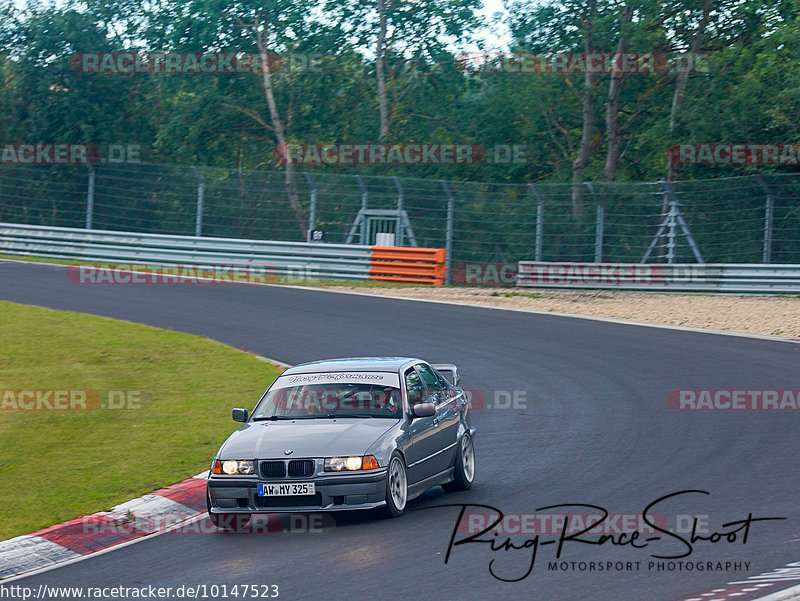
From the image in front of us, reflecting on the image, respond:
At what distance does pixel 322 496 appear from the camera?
8203mm

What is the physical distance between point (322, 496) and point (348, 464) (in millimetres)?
318

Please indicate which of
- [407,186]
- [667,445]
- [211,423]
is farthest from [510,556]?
[407,186]

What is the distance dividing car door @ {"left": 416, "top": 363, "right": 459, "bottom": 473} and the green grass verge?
8.06 ft

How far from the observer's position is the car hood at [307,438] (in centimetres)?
835


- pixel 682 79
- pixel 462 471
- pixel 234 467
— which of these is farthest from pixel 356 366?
pixel 682 79

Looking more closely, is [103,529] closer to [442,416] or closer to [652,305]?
[442,416]

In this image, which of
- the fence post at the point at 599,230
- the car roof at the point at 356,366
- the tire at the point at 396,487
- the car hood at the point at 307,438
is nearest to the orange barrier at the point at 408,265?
the fence post at the point at 599,230

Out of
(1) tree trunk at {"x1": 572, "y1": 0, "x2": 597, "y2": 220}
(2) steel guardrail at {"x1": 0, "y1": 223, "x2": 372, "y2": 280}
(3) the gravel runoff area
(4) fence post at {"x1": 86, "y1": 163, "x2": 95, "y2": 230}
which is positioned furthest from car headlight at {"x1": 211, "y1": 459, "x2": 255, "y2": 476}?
(1) tree trunk at {"x1": 572, "y1": 0, "x2": 597, "y2": 220}

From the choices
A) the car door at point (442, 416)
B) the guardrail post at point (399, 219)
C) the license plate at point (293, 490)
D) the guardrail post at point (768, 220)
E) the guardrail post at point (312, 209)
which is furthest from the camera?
the guardrail post at point (312, 209)

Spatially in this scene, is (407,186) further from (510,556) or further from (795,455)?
(510,556)

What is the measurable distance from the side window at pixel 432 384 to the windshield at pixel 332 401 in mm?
617

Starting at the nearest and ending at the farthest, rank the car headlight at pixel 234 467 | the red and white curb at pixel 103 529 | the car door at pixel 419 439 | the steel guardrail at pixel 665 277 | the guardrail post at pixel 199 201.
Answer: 1. the red and white curb at pixel 103 529
2. the car headlight at pixel 234 467
3. the car door at pixel 419 439
4. the steel guardrail at pixel 665 277
5. the guardrail post at pixel 199 201

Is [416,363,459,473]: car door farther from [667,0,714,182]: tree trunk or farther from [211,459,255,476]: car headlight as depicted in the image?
[667,0,714,182]: tree trunk

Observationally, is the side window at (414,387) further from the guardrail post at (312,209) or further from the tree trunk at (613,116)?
the tree trunk at (613,116)
